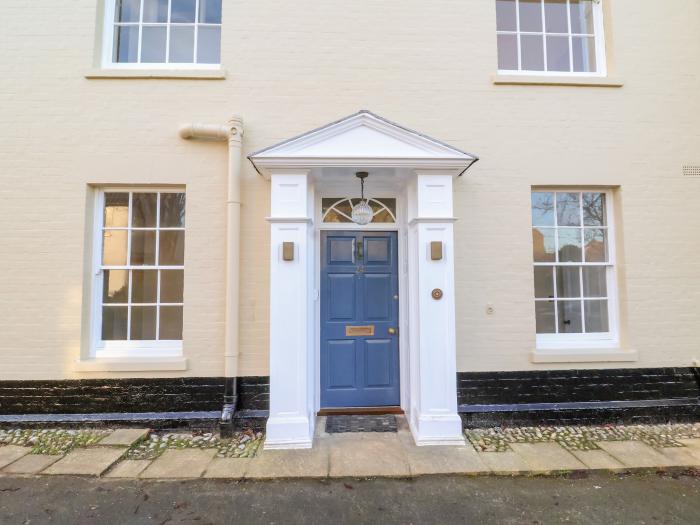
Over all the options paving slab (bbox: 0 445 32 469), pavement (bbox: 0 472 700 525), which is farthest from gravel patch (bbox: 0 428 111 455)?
pavement (bbox: 0 472 700 525)

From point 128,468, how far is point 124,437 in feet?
2.12

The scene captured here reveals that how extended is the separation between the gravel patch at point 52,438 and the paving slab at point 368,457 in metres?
2.68

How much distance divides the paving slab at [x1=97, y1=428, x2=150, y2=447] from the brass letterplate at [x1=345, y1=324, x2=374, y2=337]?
2598 mm

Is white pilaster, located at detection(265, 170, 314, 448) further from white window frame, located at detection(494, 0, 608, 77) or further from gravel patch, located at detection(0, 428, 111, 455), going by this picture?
white window frame, located at detection(494, 0, 608, 77)

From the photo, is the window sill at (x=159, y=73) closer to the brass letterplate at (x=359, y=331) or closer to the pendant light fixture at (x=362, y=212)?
the pendant light fixture at (x=362, y=212)

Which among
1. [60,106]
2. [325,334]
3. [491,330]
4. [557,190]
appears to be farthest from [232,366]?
[557,190]

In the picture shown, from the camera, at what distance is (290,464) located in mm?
3795

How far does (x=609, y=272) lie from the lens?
16.4ft

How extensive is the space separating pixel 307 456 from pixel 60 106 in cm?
512

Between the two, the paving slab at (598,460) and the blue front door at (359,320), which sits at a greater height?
the blue front door at (359,320)

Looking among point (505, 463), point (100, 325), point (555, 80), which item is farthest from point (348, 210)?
point (100, 325)

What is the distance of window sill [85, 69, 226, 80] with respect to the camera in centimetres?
478

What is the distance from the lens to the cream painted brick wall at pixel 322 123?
465cm

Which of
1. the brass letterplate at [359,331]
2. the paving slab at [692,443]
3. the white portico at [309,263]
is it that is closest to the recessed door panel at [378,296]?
the brass letterplate at [359,331]
